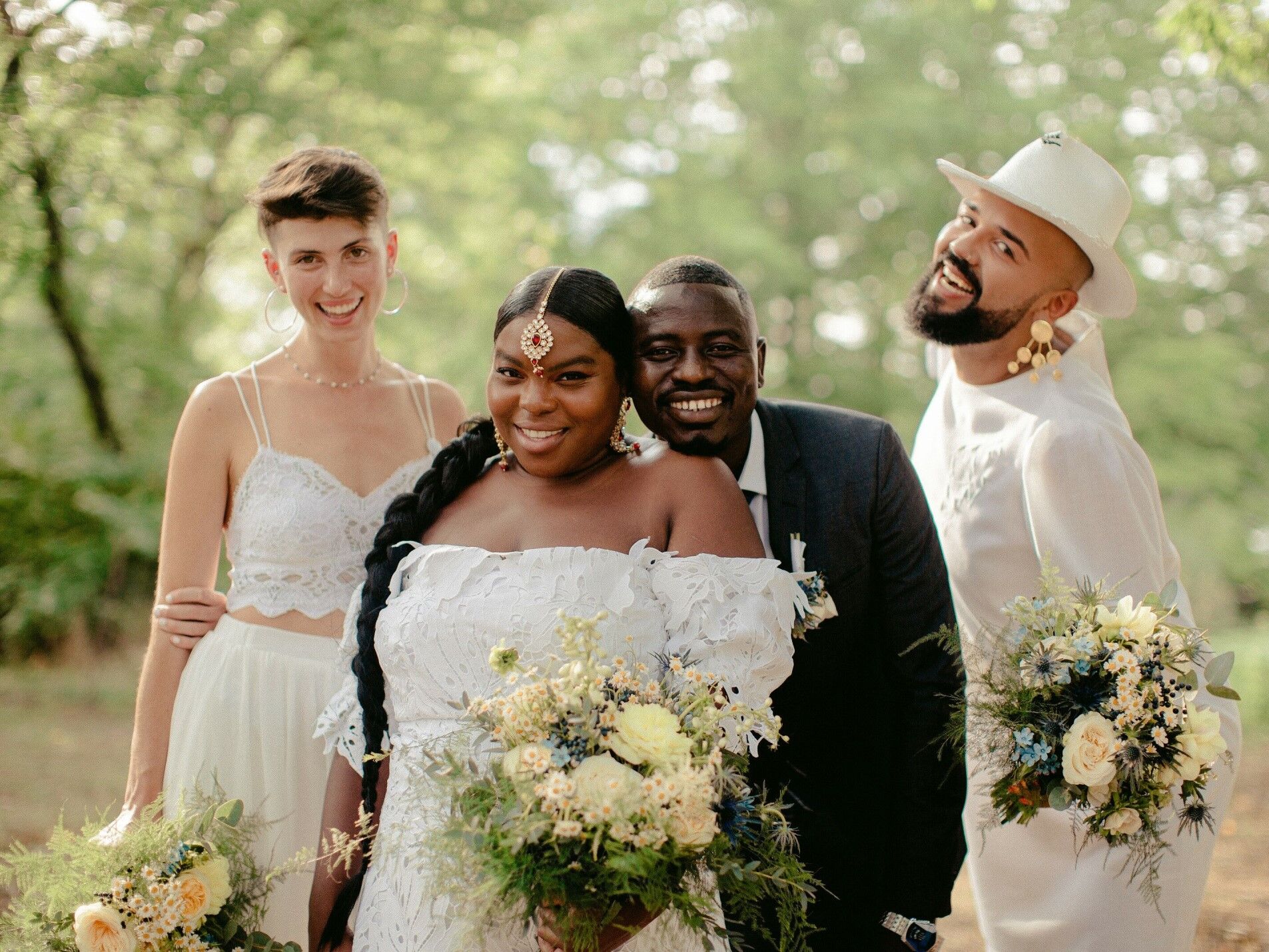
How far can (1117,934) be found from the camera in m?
3.99

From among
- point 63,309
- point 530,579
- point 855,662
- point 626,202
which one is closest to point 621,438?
point 530,579

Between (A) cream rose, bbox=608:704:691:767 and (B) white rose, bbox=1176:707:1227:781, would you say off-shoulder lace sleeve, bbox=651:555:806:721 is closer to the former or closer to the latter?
(A) cream rose, bbox=608:704:691:767

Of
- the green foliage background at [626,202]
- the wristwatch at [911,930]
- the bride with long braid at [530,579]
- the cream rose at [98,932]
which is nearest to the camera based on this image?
the cream rose at [98,932]

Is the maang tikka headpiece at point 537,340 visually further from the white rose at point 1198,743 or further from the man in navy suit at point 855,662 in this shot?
the white rose at point 1198,743

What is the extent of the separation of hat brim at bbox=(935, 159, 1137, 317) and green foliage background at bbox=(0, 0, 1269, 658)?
23.1 ft

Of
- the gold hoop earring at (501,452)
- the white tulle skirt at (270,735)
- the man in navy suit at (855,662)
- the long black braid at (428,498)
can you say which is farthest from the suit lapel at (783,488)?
the white tulle skirt at (270,735)

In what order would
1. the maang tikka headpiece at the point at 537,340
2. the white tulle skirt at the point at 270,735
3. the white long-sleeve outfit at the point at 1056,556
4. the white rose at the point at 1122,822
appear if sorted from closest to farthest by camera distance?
the maang tikka headpiece at the point at 537,340 → the white rose at the point at 1122,822 → the white tulle skirt at the point at 270,735 → the white long-sleeve outfit at the point at 1056,556

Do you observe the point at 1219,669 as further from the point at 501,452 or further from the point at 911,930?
the point at 501,452

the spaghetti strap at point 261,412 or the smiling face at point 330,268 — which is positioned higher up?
the smiling face at point 330,268

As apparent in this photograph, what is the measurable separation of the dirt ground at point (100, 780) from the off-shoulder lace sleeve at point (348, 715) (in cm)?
284

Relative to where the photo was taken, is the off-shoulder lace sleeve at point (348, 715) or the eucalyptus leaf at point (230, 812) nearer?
the eucalyptus leaf at point (230, 812)

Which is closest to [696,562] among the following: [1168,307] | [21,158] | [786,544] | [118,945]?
[786,544]

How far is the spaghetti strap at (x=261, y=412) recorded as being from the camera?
4.09 metres

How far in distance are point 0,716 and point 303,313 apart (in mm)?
9912
